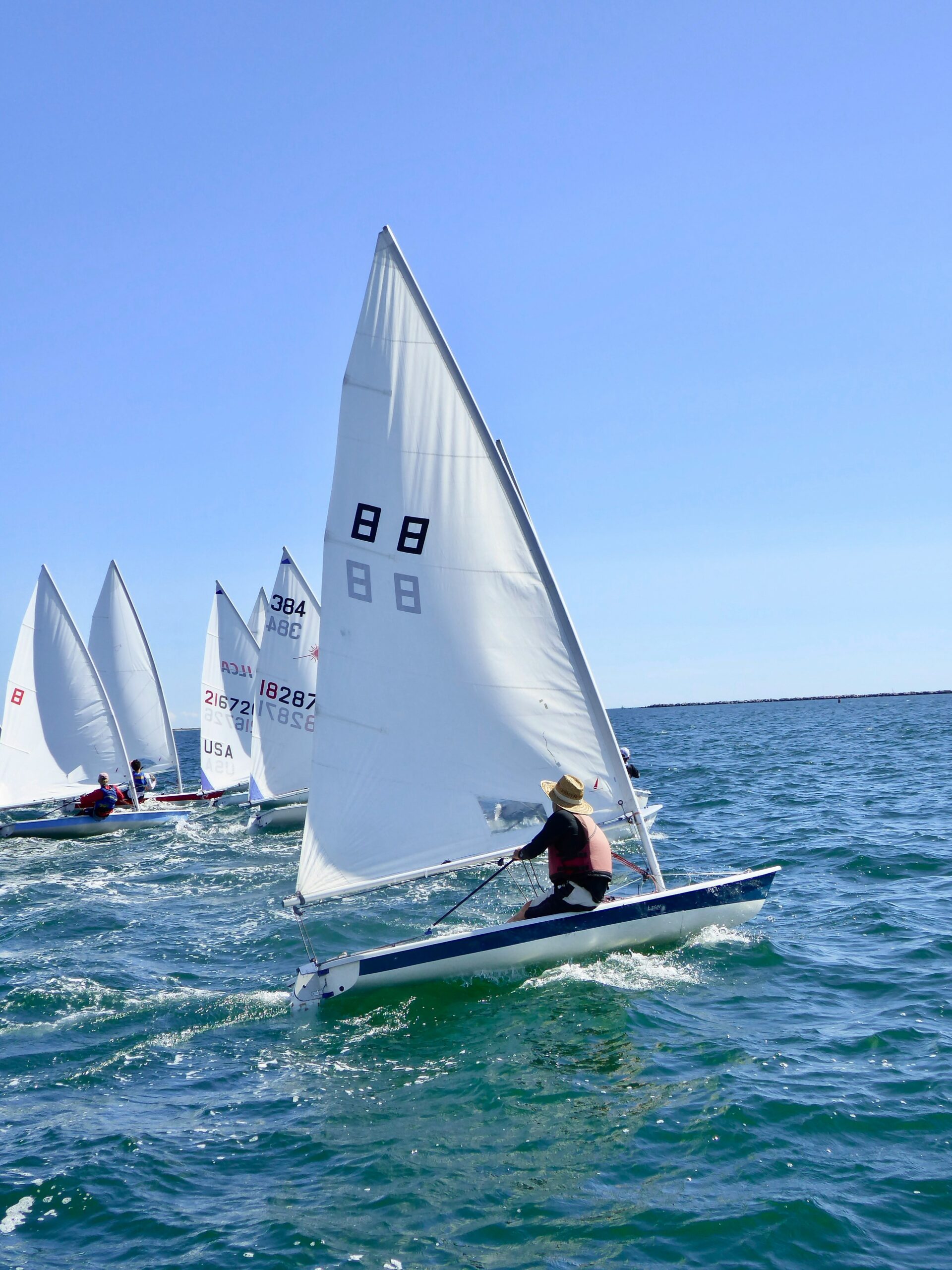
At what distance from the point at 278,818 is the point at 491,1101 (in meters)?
16.3

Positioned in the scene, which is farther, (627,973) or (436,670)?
(436,670)

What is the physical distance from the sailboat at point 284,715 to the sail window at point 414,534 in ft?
45.4

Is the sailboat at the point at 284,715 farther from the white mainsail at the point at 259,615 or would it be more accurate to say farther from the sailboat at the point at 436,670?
the sailboat at the point at 436,670

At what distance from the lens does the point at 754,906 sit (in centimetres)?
1050

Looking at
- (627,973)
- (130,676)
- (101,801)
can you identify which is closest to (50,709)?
(101,801)

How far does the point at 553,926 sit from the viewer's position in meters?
9.63

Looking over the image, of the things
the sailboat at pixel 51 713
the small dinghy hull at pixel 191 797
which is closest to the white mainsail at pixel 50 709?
the sailboat at pixel 51 713

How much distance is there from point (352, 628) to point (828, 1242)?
21.7 feet

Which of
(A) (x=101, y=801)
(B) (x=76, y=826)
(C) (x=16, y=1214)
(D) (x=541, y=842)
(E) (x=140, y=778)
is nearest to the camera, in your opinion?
(C) (x=16, y=1214)

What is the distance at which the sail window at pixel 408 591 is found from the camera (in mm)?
9945

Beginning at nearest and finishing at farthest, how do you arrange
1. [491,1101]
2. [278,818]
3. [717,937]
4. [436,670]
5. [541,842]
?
[491,1101] < [541,842] < [436,670] < [717,937] < [278,818]

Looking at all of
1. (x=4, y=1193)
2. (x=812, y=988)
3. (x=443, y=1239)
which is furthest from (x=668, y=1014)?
(x=4, y=1193)

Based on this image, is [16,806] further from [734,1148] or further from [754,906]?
[734,1148]

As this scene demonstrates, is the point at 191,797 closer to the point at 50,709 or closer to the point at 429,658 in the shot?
the point at 50,709
